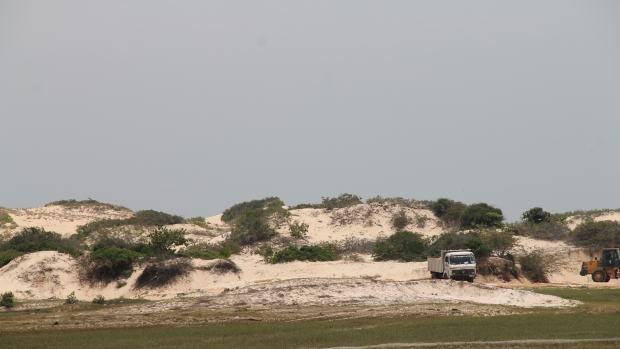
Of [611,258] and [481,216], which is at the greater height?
[481,216]

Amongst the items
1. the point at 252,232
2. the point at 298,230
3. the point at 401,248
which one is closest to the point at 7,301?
the point at 252,232

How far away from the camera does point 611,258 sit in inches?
1868

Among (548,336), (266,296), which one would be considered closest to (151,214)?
(266,296)

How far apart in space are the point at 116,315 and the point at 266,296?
8257mm

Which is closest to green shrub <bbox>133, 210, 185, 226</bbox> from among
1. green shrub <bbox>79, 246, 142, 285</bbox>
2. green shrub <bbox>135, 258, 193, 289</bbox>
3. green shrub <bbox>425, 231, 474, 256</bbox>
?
green shrub <bbox>79, 246, 142, 285</bbox>

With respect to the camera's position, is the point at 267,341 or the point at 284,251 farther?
the point at 284,251

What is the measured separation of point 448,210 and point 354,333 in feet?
155

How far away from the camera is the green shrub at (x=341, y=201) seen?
75750mm

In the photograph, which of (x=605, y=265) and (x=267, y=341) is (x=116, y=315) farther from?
(x=605, y=265)

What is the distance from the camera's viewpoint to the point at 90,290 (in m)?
46.2

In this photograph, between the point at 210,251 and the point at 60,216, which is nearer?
the point at 210,251

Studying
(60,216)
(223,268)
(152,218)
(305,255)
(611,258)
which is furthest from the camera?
(60,216)

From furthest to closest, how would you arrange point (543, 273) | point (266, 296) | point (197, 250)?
point (197, 250) → point (543, 273) → point (266, 296)

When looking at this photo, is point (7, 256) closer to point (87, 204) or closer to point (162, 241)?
point (162, 241)
